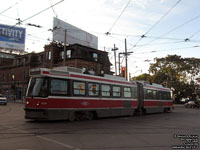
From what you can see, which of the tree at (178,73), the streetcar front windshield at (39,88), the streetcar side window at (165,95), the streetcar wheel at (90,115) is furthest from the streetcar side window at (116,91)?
the tree at (178,73)

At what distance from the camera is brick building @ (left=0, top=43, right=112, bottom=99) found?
37.5 meters

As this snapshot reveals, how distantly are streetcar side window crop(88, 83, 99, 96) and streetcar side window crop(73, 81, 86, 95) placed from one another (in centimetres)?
45

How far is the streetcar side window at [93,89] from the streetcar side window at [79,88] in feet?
1.48

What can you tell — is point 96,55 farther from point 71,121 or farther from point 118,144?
point 118,144

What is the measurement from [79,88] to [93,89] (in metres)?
1.26

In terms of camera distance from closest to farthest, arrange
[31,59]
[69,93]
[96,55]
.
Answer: [69,93] < [96,55] < [31,59]

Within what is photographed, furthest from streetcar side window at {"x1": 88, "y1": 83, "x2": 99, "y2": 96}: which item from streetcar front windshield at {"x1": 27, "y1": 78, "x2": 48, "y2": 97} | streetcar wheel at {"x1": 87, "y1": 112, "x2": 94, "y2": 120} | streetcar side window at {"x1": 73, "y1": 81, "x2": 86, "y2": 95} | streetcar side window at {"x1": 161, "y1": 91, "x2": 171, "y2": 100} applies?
streetcar side window at {"x1": 161, "y1": 91, "x2": 171, "y2": 100}

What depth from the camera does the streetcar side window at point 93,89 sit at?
12.6 m

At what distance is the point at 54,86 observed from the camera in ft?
34.8

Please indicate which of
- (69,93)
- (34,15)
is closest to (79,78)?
(69,93)

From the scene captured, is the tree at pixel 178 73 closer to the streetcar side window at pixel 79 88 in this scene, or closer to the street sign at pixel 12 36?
the street sign at pixel 12 36

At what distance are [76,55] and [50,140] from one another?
31057mm

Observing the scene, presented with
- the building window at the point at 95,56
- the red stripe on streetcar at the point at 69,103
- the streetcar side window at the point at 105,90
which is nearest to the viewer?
the red stripe on streetcar at the point at 69,103

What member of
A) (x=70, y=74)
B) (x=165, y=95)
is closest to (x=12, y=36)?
(x=70, y=74)
